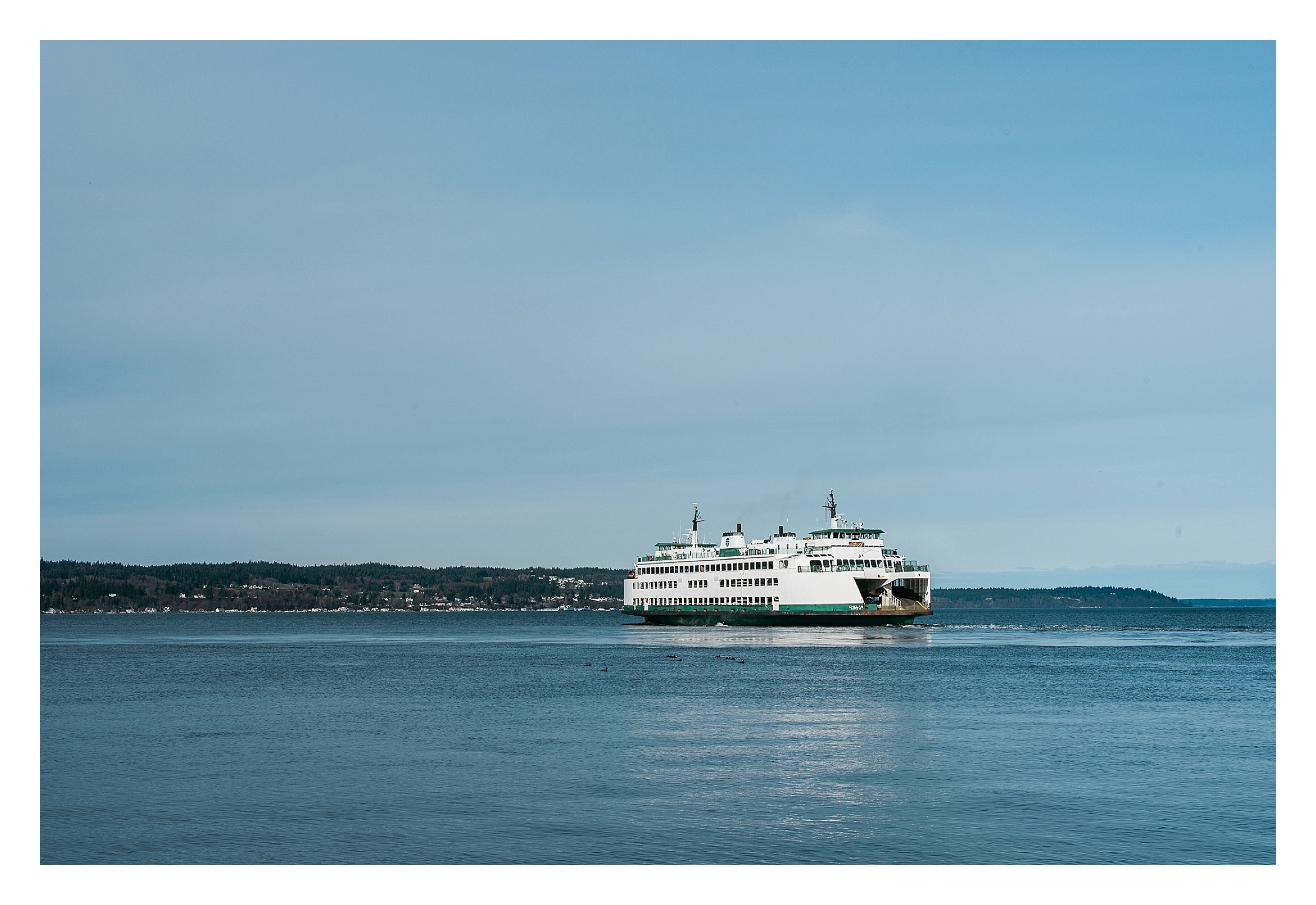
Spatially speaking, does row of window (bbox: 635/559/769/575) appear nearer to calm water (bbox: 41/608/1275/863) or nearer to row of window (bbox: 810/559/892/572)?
row of window (bbox: 810/559/892/572)

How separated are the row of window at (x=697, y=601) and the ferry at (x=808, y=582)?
126 mm

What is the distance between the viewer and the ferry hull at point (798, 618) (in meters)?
115

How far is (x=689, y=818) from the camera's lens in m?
27.0

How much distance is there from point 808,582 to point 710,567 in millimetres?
16647

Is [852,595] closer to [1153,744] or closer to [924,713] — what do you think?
[924,713]

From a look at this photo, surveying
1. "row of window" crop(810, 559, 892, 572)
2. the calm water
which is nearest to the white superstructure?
"row of window" crop(810, 559, 892, 572)

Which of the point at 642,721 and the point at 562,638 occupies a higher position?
the point at 642,721

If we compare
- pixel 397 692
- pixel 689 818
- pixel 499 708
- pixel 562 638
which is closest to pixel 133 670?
pixel 397 692

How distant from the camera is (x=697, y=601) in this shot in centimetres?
13300

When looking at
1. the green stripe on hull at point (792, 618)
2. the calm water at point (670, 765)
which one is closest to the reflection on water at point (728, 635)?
the green stripe on hull at point (792, 618)

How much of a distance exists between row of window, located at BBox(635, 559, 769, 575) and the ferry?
0.12m

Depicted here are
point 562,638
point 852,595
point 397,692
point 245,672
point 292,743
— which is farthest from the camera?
point 562,638

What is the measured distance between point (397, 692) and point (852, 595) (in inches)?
2458

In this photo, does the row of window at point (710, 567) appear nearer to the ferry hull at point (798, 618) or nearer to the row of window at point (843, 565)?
the row of window at point (843, 565)
